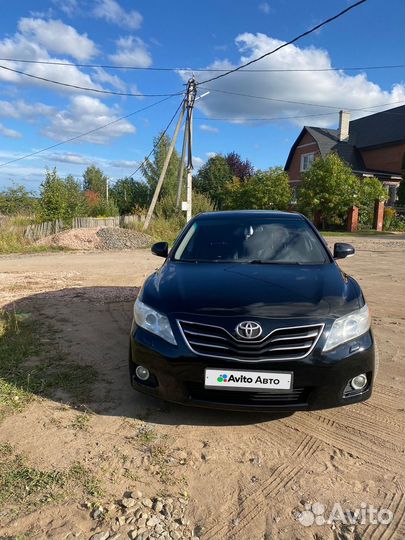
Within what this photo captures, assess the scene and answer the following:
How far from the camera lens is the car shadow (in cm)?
331

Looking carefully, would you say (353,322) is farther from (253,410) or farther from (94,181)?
(94,181)

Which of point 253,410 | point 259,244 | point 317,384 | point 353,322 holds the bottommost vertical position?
point 253,410

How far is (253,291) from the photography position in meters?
3.23

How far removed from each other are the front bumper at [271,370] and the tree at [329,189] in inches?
1020

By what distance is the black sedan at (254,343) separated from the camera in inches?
111

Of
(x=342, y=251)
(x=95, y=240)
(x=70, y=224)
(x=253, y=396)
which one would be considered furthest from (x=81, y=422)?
(x=70, y=224)

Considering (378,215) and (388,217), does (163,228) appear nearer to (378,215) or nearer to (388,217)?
(378,215)

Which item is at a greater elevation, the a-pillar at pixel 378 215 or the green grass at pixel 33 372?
the a-pillar at pixel 378 215

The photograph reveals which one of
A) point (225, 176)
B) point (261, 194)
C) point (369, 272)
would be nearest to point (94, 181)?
point (225, 176)

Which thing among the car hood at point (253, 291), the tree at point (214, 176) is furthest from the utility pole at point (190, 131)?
the tree at point (214, 176)

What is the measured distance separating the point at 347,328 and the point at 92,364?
2500 millimetres

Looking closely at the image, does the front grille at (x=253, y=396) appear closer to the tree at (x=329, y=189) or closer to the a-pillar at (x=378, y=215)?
the tree at (x=329, y=189)

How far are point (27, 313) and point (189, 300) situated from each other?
386 centimetres

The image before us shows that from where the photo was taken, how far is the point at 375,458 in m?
2.79
